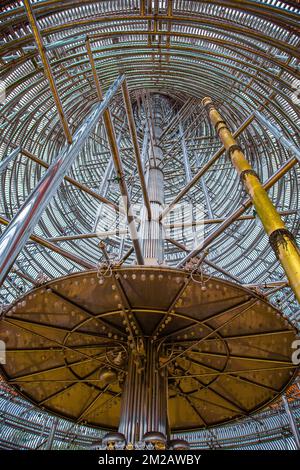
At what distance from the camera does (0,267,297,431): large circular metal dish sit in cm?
768

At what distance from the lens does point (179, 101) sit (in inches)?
919

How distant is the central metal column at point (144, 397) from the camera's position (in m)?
7.77

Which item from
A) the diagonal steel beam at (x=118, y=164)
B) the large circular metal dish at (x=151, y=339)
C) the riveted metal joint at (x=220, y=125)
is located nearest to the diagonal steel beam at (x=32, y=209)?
the diagonal steel beam at (x=118, y=164)

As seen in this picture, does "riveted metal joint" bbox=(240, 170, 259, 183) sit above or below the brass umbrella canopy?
above

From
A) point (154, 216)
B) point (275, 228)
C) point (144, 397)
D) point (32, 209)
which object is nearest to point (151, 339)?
point (144, 397)

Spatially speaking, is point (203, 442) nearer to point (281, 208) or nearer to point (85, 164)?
point (281, 208)

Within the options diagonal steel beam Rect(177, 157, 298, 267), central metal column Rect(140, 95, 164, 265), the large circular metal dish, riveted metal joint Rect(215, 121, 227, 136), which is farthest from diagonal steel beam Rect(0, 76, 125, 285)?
central metal column Rect(140, 95, 164, 265)

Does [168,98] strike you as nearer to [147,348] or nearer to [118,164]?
[118,164]

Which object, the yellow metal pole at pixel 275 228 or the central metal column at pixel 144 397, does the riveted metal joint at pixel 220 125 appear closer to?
the yellow metal pole at pixel 275 228

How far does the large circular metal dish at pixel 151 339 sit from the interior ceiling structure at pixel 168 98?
760 mm

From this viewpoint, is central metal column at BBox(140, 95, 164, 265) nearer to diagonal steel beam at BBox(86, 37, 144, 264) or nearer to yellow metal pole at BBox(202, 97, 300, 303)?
diagonal steel beam at BBox(86, 37, 144, 264)

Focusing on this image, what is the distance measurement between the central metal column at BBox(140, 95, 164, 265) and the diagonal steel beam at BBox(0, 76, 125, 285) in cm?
504

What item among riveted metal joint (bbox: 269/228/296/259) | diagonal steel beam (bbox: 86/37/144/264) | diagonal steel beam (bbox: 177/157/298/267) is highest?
diagonal steel beam (bbox: 86/37/144/264)

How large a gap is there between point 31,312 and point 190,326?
3.73 m
